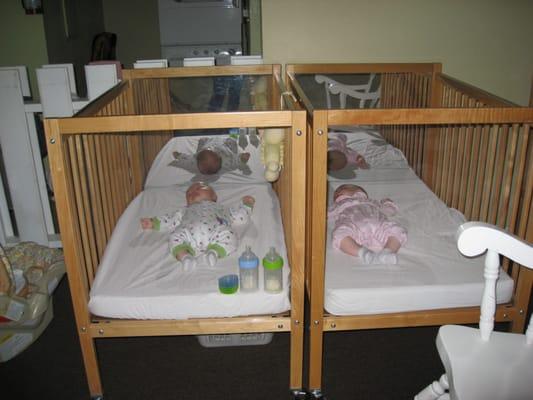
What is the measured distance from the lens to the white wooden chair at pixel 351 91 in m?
2.71

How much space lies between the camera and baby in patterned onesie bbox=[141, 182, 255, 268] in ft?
5.82

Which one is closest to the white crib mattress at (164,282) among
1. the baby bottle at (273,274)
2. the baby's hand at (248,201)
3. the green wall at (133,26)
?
the baby bottle at (273,274)

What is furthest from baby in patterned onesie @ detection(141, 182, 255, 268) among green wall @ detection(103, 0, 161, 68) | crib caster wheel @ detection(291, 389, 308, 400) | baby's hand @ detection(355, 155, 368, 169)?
green wall @ detection(103, 0, 161, 68)

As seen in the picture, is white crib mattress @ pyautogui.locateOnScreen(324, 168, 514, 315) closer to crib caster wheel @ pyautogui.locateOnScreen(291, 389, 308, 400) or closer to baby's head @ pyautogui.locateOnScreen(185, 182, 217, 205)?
crib caster wheel @ pyautogui.locateOnScreen(291, 389, 308, 400)

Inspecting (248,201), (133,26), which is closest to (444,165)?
(248,201)

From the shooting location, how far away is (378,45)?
283 centimetres

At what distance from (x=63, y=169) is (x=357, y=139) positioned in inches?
54.7

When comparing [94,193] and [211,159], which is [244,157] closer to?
[211,159]

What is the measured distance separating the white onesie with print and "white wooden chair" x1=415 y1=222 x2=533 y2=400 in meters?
0.91

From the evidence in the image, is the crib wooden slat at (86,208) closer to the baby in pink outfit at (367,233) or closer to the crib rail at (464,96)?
the baby in pink outfit at (367,233)

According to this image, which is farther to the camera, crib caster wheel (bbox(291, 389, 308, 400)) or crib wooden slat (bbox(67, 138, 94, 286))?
crib caster wheel (bbox(291, 389, 308, 400))

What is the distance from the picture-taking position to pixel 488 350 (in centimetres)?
105

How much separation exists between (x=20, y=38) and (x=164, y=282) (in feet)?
7.98

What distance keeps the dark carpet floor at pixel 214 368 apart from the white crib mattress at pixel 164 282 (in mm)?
342
